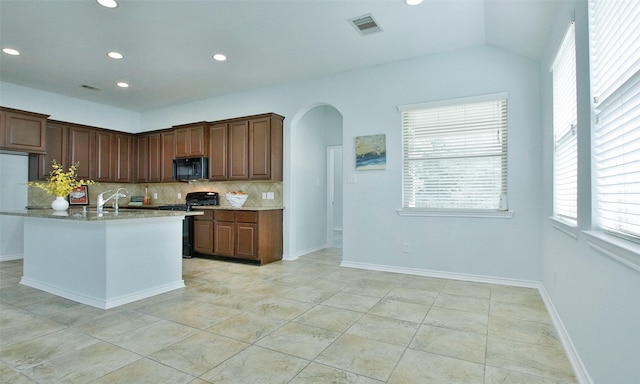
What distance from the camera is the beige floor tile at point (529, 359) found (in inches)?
79.9

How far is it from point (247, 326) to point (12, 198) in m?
5.41

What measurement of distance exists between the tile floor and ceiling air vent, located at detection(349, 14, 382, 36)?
9.52ft

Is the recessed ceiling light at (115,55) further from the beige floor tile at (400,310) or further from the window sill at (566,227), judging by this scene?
the window sill at (566,227)

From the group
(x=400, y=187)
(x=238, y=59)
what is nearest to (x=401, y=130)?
(x=400, y=187)

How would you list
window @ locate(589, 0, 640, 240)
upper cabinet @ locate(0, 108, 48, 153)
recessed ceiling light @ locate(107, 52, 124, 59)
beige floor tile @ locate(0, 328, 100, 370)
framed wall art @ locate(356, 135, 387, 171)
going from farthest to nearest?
upper cabinet @ locate(0, 108, 48, 153)
framed wall art @ locate(356, 135, 387, 171)
recessed ceiling light @ locate(107, 52, 124, 59)
beige floor tile @ locate(0, 328, 100, 370)
window @ locate(589, 0, 640, 240)

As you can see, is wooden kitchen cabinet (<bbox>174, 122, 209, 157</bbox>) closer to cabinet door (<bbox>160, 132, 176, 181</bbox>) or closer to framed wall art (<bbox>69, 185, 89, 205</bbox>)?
cabinet door (<bbox>160, 132, 176, 181</bbox>)

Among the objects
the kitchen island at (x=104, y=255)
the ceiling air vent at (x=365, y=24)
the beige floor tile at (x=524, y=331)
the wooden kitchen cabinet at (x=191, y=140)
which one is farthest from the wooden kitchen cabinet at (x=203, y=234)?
the beige floor tile at (x=524, y=331)

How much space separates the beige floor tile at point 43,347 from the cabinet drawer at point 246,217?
2.73m

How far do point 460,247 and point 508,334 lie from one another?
5.48ft

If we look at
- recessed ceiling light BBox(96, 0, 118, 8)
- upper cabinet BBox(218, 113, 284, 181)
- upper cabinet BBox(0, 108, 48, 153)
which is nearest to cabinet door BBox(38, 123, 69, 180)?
upper cabinet BBox(0, 108, 48, 153)

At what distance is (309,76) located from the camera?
17.1 ft

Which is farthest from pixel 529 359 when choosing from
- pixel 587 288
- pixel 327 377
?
pixel 327 377

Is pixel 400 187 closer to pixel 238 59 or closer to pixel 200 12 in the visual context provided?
pixel 238 59

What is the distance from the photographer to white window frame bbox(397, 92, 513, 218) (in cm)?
396
